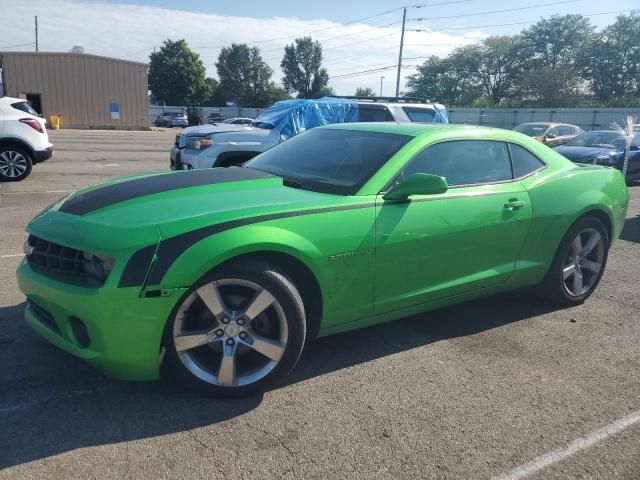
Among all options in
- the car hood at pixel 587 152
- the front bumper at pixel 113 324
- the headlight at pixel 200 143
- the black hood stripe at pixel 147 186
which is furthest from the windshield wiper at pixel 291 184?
the car hood at pixel 587 152

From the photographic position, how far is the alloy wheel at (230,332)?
2830 mm

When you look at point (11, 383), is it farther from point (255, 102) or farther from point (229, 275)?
point (255, 102)

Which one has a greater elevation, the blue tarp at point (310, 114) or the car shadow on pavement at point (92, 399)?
the blue tarp at point (310, 114)

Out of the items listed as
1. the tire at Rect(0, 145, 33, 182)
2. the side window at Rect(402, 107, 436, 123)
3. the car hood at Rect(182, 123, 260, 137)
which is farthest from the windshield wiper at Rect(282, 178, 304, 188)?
the tire at Rect(0, 145, 33, 182)

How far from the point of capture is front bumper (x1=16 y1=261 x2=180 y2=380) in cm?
262

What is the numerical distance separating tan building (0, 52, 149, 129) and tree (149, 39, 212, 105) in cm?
2708

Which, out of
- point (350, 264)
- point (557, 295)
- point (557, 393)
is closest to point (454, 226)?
point (350, 264)

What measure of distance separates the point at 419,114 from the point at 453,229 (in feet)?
27.5

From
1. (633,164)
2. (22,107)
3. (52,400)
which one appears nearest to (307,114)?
(22,107)

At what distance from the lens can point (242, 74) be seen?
318 feet

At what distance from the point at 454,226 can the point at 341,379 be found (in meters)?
1.26

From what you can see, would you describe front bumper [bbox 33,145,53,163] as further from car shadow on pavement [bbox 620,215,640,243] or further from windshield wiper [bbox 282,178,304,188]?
car shadow on pavement [bbox 620,215,640,243]

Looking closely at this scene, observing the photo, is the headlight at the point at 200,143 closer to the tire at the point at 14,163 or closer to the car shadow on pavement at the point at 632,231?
the tire at the point at 14,163

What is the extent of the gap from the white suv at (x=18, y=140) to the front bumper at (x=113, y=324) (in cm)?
897
